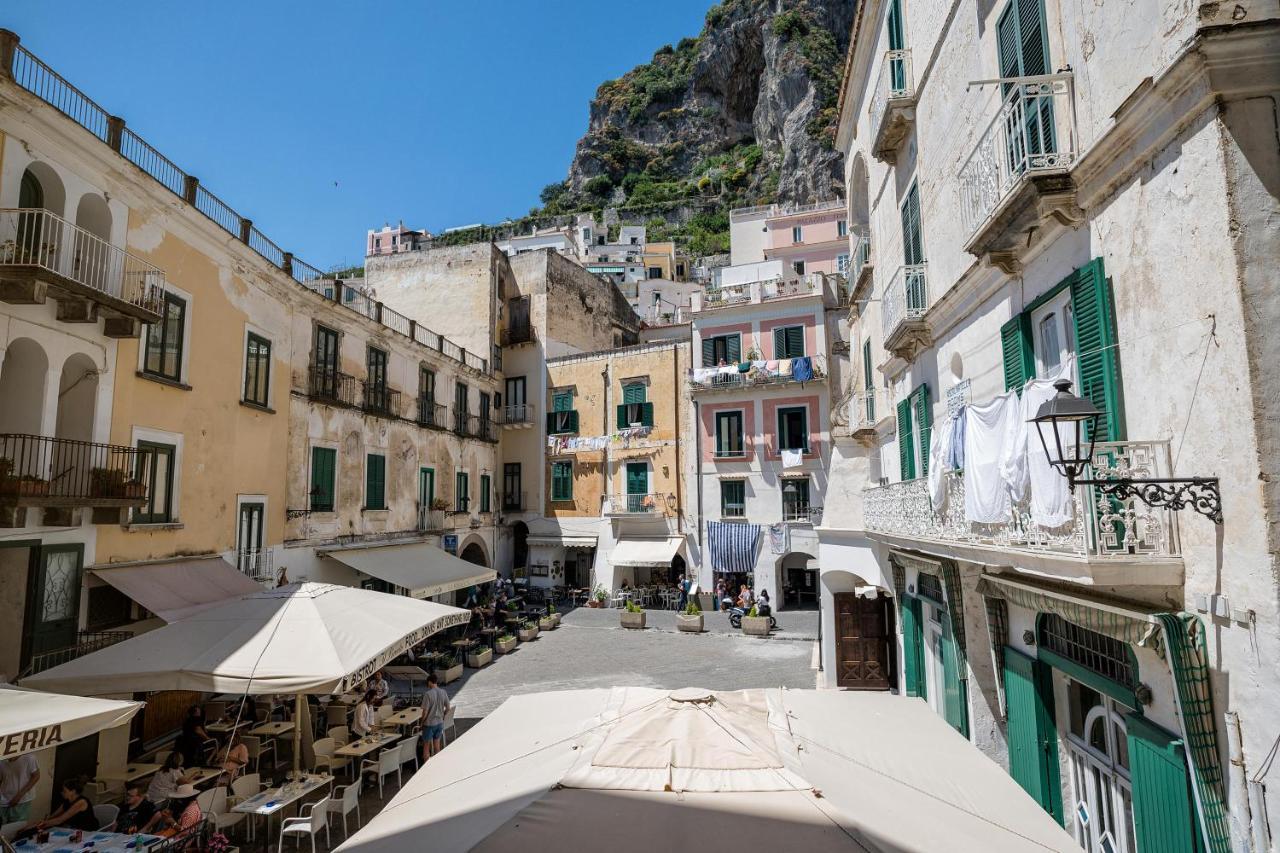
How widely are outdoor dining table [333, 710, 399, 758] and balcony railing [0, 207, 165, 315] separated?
7767mm

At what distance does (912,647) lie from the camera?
12.5m

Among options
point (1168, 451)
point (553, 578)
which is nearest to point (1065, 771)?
point (1168, 451)

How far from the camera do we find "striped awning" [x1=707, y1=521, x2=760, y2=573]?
2719cm

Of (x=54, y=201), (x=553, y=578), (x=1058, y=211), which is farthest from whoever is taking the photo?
(x=553, y=578)

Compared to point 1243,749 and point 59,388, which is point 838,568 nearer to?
point 1243,749

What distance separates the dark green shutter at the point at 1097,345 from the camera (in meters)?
5.49

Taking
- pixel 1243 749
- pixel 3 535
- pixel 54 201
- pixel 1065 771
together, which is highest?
pixel 54 201

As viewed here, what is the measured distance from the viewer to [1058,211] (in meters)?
6.04

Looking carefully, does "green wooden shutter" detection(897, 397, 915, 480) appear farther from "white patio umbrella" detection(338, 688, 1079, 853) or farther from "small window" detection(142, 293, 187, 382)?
"small window" detection(142, 293, 187, 382)

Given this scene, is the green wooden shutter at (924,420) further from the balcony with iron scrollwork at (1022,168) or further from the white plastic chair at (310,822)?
the white plastic chair at (310,822)

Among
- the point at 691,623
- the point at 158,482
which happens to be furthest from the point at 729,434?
the point at 158,482

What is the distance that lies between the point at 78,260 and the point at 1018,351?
13.6m

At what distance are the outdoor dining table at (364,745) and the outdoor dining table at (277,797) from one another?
722 mm

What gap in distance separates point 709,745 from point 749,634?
60.2ft
